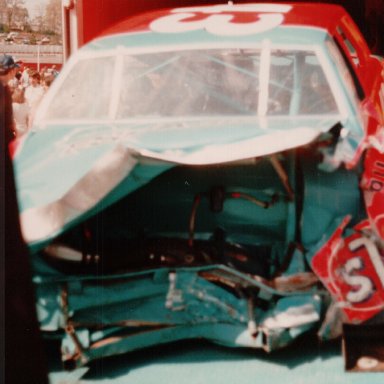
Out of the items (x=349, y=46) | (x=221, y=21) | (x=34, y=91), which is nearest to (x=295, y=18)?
(x=221, y=21)

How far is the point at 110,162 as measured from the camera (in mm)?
3473

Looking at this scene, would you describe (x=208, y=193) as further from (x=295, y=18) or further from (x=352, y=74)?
(x=295, y=18)

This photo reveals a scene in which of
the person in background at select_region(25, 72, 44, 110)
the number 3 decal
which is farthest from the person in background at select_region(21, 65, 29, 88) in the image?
the number 3 decal

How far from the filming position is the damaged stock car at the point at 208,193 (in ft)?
11.7

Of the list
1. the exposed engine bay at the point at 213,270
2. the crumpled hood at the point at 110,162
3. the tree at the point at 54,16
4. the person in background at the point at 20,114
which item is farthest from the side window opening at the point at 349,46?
the tree at the point at 54,16

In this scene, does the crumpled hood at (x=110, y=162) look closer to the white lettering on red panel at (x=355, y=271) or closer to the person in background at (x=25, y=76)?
the white lettering on red panel at (x=355, y=271)

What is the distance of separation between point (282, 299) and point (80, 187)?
1393mm

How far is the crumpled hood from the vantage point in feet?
11.2

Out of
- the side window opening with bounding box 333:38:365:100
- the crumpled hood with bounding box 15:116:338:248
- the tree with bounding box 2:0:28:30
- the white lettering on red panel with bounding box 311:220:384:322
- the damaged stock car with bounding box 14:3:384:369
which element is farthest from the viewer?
the tree with bounding box 2:0:28:30

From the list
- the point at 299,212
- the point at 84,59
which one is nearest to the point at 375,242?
the point at 299,212

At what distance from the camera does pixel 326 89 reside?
4.07 m

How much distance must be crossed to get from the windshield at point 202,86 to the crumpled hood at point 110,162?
0.35 meters

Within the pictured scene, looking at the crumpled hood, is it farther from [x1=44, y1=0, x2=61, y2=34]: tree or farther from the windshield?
[x1=44, y1=0, x2=61, y2=34]: tree

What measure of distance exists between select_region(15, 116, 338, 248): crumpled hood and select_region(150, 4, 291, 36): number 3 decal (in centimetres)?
93
